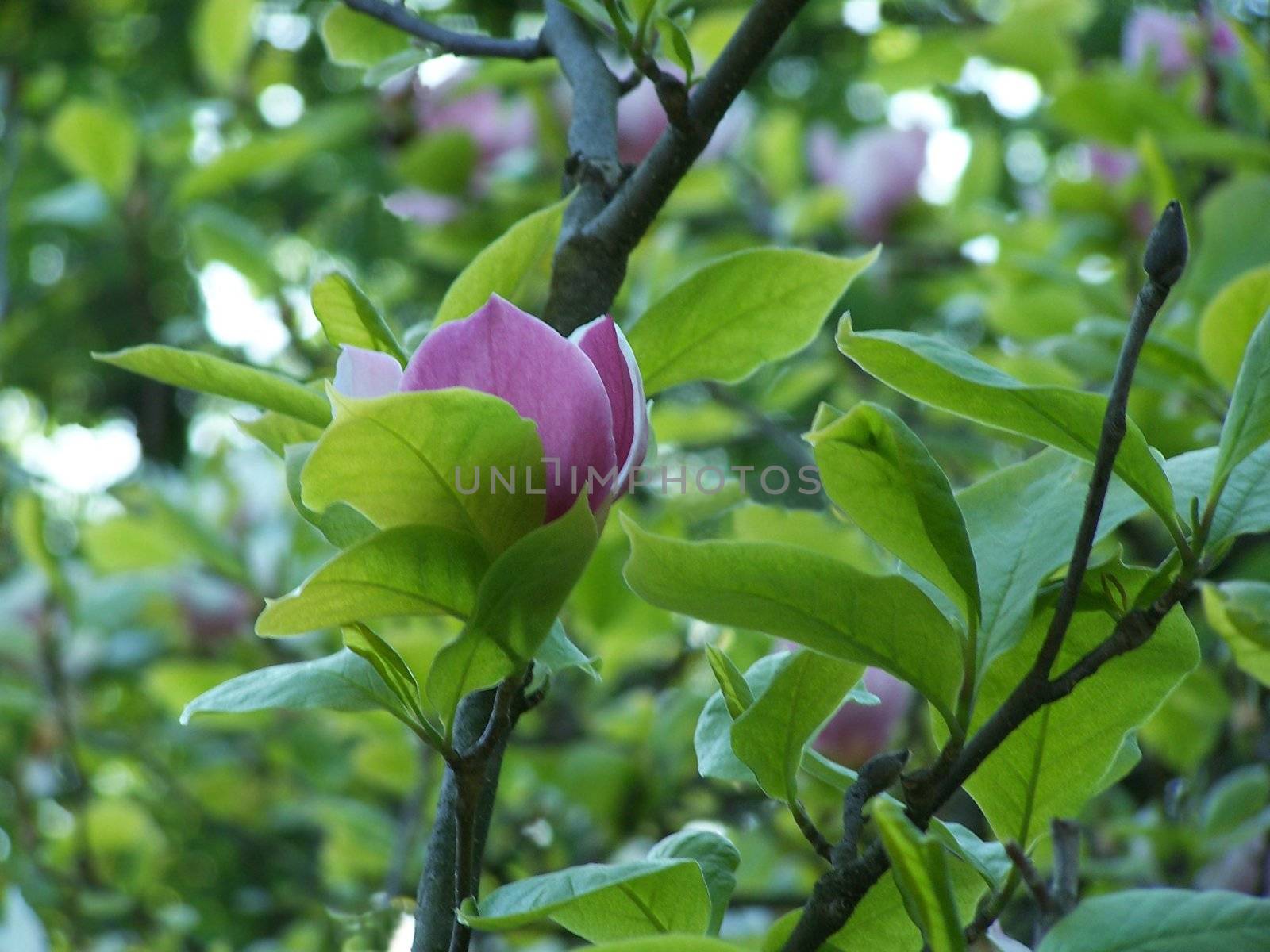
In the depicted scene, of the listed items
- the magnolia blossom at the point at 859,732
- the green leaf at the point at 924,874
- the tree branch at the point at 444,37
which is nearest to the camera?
the green leaf at the point at 924,874

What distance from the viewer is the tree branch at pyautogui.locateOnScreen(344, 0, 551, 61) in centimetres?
56

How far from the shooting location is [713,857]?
0.43m

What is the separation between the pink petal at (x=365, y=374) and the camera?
0.40 metres

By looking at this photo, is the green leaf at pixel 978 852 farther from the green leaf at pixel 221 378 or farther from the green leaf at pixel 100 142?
the green leaf at pixel 100 142

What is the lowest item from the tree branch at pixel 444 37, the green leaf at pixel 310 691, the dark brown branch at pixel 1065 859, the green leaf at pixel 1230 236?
the green leaf at pixel 1230 236

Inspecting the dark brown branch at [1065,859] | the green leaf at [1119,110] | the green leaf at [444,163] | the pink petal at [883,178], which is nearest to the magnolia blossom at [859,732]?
the dark brown branch at [1065,859]

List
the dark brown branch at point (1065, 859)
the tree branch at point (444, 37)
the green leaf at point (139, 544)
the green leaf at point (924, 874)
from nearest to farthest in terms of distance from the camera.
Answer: the green leaf at point (924, 874), the dark brown branch at point (1065, 859), the tree branch at point (444, 37), the green leaf at point (139, 544)

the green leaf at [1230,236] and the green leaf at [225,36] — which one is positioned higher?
the green leaf at [1230,236]

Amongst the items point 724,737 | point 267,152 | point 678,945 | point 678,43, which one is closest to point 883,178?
point 267,152

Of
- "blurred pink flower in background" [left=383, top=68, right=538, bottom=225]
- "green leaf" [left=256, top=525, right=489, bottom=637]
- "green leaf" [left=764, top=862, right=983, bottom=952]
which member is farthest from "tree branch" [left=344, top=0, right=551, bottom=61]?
"blurred pink flower in background" [left=383, top=68, right=538, bottom=225]

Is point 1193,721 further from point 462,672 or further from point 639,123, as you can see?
point 462,672

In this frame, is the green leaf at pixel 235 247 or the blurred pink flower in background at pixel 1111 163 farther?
the green leaf at pixel 235 247

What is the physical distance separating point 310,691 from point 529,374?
0.39 feet

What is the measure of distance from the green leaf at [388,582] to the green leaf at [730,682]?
0.27ft
